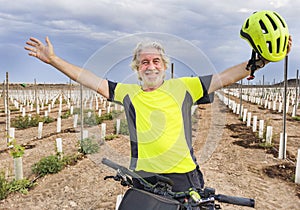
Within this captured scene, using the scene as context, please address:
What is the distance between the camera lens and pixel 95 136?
2176mm

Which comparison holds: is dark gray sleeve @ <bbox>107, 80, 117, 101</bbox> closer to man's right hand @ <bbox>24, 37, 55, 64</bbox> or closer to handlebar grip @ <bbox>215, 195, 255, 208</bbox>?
man's right hand @ <bbox>24, 37, 55, 64</bbox>

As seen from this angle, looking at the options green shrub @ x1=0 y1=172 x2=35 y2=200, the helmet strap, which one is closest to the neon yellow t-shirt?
the helmet strap

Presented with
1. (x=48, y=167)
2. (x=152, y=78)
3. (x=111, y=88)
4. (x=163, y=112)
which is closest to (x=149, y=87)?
(x=152, y=78)

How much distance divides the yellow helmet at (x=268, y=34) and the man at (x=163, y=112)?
0.96 ft

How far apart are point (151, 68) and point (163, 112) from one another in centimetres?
26

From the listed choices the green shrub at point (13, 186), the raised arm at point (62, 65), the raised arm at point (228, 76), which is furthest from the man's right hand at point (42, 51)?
the green shrub at point (13, 186)

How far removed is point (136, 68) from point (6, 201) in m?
4.43

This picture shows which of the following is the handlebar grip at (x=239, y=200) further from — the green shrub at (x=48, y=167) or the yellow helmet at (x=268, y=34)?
the green shrub at (x=48, y=167)

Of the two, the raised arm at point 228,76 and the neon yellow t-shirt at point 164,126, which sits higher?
the raised arm at point 228,76

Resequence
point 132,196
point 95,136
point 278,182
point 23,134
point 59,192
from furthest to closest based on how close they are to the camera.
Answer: point 23,134 < point 278,182 < point 59,192 < point 95,136 < point 132,196

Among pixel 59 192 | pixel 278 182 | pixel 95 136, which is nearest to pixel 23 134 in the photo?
pixel 59 192

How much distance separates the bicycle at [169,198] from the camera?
4.87 ft

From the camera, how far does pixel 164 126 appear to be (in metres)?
1.76

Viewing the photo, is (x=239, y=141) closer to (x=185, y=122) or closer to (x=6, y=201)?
(x=6, y=201)
